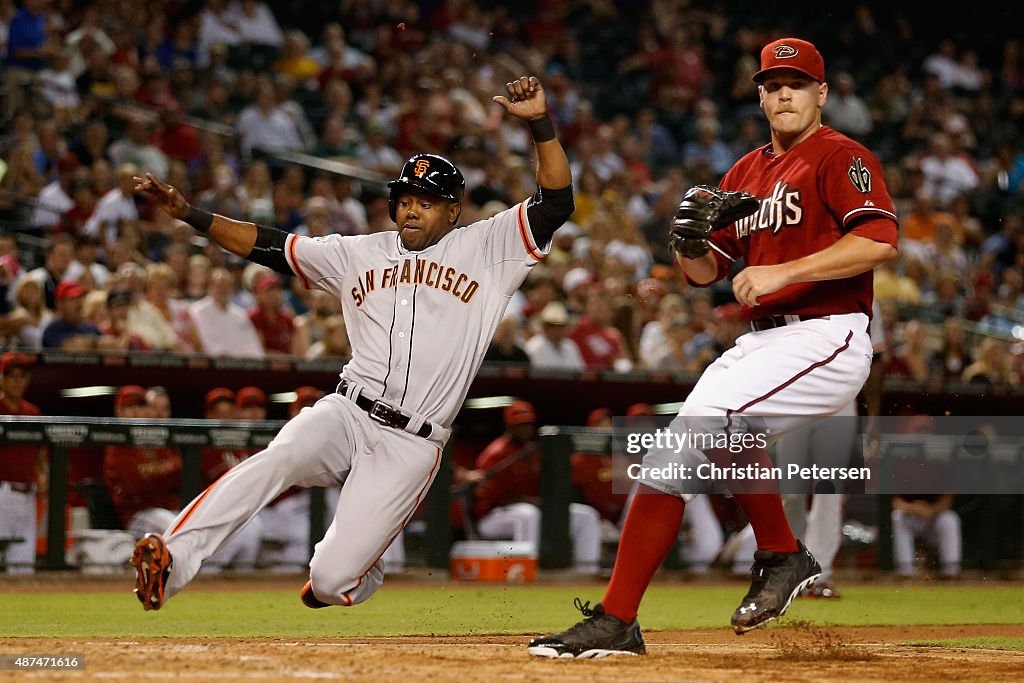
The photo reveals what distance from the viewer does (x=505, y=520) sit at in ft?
31.4

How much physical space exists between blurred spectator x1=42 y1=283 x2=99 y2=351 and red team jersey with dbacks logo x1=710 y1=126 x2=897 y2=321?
5481 millimetres

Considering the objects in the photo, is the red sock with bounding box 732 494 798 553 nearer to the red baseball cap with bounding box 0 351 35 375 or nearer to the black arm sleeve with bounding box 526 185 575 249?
the black arm sleeve with bounding box 526 185 575 249

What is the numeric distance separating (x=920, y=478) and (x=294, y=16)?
9758mm

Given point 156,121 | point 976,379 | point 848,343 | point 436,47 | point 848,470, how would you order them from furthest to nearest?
point 436,47, point 156,121, point 976,379, point 848,470, point 848,343

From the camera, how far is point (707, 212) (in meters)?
4.87

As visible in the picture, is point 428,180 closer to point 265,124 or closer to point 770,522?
point 770,522

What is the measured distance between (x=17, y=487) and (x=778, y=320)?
16.5 ft

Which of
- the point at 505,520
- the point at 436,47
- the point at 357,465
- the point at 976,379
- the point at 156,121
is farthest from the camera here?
the point at 436,47

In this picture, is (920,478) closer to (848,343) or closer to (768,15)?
(848,343)

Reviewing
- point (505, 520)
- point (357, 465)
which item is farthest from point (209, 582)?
point (357, 465)

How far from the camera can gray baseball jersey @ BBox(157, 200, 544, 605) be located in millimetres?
5125

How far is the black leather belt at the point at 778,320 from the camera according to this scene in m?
4.97

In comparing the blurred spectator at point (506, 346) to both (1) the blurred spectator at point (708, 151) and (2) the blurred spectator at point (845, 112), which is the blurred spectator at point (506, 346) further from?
(2) the blurred spectator at point (845, 112)

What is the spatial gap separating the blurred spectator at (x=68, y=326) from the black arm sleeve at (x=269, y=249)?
161 inches
